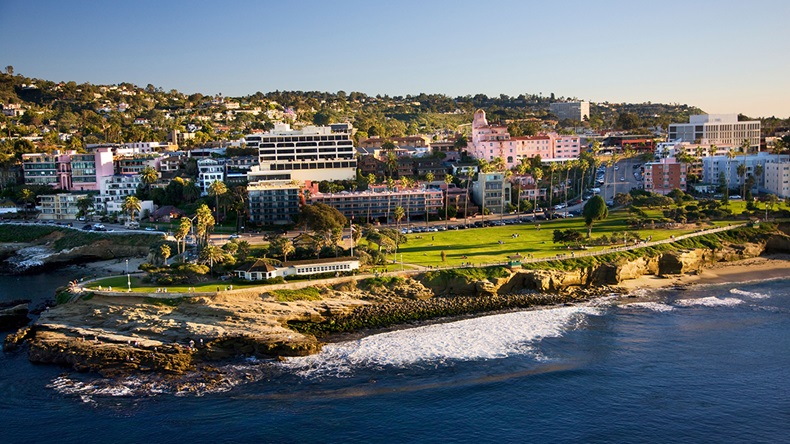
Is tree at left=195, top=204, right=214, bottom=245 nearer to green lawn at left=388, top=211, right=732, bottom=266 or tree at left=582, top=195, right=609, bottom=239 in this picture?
green lawn at left=388, top=211, right=732, bottom=266

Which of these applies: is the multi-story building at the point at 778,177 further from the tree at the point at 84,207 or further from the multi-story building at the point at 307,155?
the tree at the point at 84,207

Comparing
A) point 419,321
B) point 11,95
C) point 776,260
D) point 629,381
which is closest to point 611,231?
point 776,260

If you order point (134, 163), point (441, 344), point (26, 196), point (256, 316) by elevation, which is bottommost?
point (441, 344)

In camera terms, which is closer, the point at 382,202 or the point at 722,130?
the point at 382,202

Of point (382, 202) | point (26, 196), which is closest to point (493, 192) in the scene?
point (382, 202)

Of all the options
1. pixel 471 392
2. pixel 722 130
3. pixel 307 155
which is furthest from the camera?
pixel 722 130

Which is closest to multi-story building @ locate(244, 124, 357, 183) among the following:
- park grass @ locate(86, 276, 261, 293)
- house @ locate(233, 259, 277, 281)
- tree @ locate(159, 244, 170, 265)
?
tree @ locate(159, 244, 170, 265)

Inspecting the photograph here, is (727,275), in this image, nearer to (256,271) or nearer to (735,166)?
(256,271)
